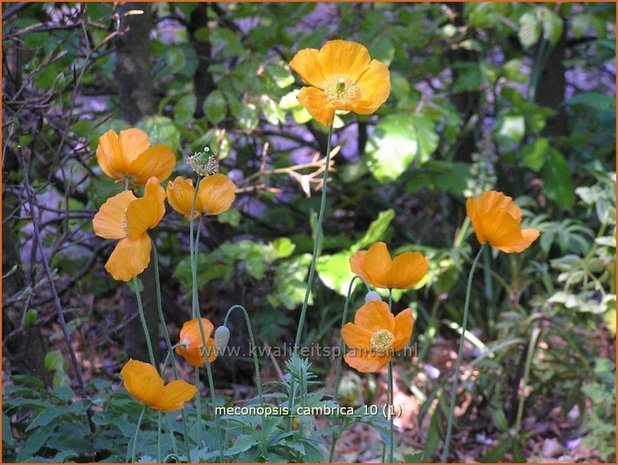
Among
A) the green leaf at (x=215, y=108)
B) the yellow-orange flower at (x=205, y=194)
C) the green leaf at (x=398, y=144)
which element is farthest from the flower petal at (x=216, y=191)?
the green leaf at (x=398, y=144)

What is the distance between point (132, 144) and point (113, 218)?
103mm

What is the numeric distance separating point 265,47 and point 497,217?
5.47 feet

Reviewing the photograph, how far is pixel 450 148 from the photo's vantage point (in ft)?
10.5

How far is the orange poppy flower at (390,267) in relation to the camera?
43.1 inches

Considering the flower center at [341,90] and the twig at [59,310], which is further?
the twig at [59,310]

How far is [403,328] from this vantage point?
1074mm

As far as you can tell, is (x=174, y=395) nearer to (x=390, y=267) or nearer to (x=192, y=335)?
(x=192, y=335)

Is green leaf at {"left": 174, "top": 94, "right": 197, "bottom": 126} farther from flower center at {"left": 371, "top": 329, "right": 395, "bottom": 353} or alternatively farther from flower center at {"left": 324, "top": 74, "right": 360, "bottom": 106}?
flower center at {"left": 371, "top": 329, "right": 395, "bottom": 353}

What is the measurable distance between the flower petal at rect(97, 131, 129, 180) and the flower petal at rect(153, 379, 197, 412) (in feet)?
0.91

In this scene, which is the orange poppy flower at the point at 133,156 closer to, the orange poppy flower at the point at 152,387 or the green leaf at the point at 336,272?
the orange poppy flower at the point at 152,387

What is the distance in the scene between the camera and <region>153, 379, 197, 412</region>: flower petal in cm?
103

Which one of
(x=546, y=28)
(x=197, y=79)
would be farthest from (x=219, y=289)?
(x=546, y=28)

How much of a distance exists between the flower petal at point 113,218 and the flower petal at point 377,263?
290 millimetres

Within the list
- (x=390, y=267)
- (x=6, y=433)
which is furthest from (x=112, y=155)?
(x=6, y=433)
